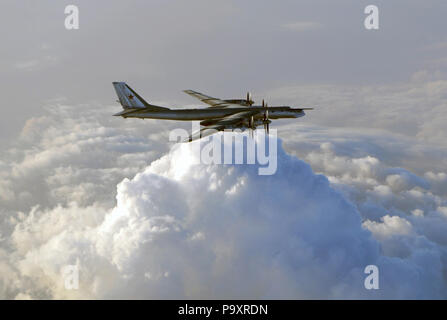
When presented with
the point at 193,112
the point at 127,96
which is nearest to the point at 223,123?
the point at 193,112

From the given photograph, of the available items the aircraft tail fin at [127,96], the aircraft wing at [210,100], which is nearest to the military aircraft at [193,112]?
the aircraft tail fin at [127,96]

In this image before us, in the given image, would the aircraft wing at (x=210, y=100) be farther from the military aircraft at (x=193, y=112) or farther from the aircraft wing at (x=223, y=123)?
the aircraft wing at (x=223, y=123)

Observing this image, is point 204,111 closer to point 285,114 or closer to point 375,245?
point 285,114

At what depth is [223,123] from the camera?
7819 cm

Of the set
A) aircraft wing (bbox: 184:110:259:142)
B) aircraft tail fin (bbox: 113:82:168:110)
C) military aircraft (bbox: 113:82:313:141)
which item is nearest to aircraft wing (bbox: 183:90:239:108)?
military aircraft (bbox: 113:82:313:141)

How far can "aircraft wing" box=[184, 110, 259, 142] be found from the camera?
68731 millimetres

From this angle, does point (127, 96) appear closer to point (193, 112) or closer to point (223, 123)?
point (193, 112)

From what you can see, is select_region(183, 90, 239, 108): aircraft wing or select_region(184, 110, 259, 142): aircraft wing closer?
select_region(184, 110, 259, 142): aircraft wing

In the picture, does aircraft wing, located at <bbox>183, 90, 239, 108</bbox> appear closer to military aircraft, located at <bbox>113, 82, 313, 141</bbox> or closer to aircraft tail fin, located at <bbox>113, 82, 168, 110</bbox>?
military aircraft, located at <bbox>113, 82, 313, 141</bbox>

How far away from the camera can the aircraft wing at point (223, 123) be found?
68.7 metres
